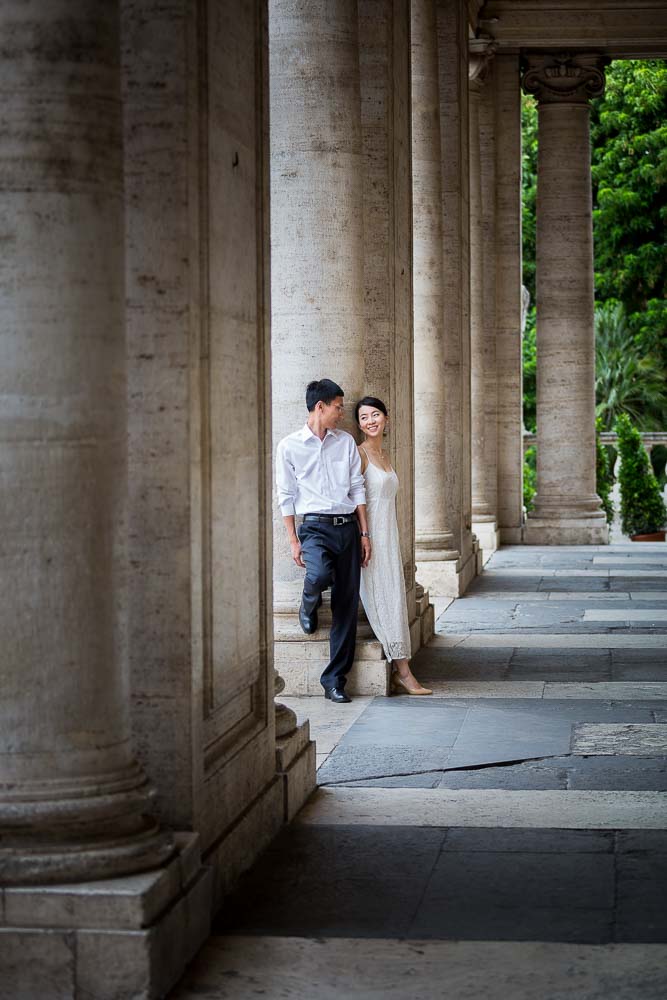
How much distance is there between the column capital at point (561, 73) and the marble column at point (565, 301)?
0.02 metres

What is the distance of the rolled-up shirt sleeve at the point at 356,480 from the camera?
39.3ft

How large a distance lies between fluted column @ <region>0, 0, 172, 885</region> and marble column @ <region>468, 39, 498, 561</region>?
19230mm

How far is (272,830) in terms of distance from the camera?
27.0 feet

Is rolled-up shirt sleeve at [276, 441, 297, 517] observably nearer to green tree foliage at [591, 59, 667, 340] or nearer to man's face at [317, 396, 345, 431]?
man's face at [317, 396, 345, 431]

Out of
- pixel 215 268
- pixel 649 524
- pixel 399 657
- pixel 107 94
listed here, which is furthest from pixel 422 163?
pixel 649 524

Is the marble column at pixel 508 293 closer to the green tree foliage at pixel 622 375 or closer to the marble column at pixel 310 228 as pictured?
the marble column at pixel 310 228

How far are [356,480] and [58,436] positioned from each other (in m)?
6.25

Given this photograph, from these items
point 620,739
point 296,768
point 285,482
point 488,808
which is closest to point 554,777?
point 488,808

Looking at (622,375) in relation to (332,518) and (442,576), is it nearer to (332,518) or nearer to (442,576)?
(442,576)

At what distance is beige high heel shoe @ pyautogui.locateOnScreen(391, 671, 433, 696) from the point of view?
12.7 metres

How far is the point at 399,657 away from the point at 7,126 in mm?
7517

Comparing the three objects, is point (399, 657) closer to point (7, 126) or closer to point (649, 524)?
point (7, 126)

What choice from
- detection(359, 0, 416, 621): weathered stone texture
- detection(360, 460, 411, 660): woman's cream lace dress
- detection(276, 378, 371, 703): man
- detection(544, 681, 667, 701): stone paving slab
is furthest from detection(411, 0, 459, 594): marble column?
detection(276, 378, 371, 703): man

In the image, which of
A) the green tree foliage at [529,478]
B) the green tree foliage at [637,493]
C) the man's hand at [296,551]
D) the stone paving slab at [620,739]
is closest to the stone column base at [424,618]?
the man's hand at [296,551]
